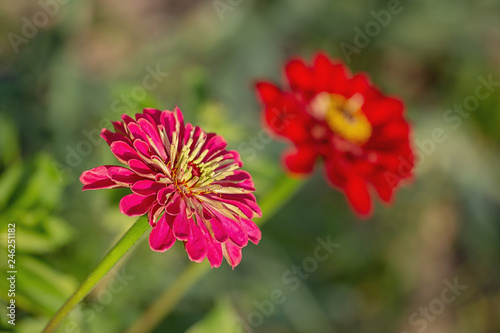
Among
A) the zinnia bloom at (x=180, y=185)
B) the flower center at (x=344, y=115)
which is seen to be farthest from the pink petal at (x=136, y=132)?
the flower center at (x=344, y=115)

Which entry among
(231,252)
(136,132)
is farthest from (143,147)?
(231,252)

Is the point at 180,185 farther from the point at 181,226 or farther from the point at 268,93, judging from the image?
the point at 268,93

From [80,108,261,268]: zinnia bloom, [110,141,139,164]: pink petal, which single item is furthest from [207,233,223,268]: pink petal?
[110,141,139,164]: pink petal

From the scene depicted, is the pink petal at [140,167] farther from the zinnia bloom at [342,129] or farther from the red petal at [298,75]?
the red petal at [298,75]

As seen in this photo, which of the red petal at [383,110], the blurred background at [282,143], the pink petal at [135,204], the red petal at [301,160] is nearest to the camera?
the pink petal at [135,204]

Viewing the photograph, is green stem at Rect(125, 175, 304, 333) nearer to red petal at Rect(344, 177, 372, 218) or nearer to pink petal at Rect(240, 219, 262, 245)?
red petal at Rect(344, 177, 372, 218)
